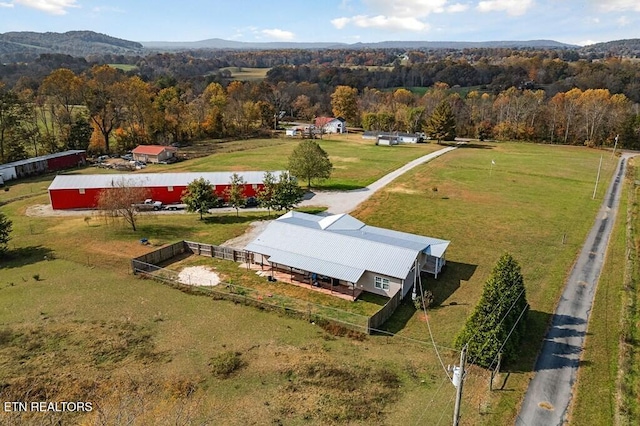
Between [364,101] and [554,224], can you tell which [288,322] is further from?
[364,101]

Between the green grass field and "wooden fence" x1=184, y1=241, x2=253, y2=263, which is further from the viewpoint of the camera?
"wooden fence" x1=184, y1=241, x2=253, y2=263

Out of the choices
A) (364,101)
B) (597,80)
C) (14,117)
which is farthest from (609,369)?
(597,80)

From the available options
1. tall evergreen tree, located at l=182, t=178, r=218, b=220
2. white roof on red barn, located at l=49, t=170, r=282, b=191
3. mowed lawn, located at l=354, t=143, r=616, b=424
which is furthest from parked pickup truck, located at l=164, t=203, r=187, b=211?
mowed lawn, located at l=354, t=143, r=616, b=424

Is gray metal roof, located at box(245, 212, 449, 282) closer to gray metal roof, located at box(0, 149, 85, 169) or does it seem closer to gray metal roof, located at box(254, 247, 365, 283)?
gray metal roof, located at box(254, 247, 365, 283)

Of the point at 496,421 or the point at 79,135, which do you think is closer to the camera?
the point at 496,421

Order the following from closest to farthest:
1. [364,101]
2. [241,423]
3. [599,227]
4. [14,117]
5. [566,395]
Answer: [241,423] < [566,395] < [599,227] < [14,117] < [364,101]

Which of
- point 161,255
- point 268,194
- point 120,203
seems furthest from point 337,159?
point 161,255

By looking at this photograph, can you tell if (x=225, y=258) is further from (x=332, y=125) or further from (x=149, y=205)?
(x=332, y=125)
